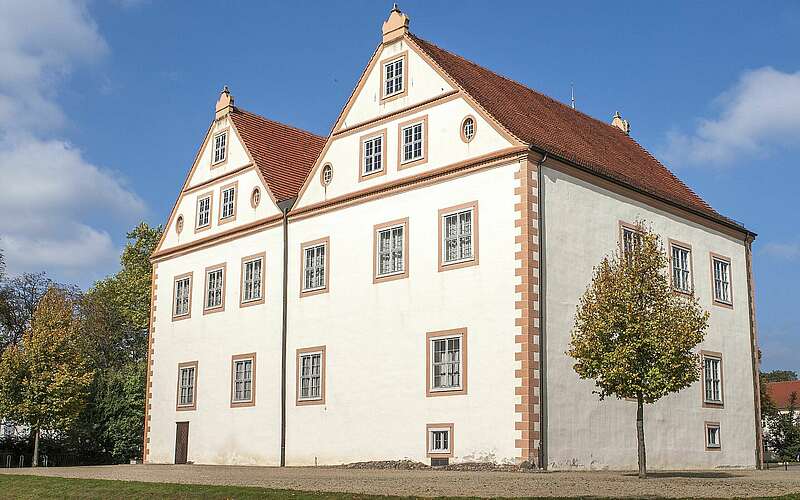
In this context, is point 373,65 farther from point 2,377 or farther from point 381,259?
point 2,377

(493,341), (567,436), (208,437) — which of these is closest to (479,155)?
(493,341)

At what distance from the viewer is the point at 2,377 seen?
125ft

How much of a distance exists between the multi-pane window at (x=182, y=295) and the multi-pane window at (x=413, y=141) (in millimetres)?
12997

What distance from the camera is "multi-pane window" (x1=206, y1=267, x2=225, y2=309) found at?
1438 inches

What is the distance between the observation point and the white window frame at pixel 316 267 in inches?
1243

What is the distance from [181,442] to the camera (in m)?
36.7

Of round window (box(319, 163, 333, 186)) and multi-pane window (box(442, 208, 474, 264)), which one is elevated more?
round window (box(319, 163, 333, 186))

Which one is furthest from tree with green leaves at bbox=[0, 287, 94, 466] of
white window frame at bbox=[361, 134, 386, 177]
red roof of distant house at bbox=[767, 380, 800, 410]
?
red roof of distant house at bbox=[767, 380, 800, 410]

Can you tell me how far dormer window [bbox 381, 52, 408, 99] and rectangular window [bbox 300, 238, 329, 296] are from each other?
5267 mm

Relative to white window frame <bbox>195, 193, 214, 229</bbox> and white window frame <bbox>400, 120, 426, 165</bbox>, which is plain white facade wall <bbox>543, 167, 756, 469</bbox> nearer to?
white window frame <bbox>400, 120, 426, 165</bbox>

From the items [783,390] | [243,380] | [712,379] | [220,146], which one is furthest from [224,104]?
[783,390]

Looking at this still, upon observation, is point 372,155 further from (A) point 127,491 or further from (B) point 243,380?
(A) point 127,491

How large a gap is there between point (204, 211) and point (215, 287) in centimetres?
354

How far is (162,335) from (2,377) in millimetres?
6357
